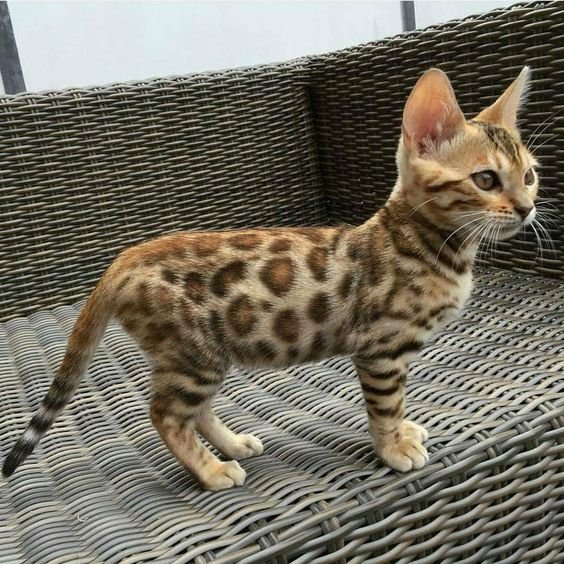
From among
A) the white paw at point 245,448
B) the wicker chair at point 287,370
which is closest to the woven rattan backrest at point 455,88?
the wicker chair at point 287,370

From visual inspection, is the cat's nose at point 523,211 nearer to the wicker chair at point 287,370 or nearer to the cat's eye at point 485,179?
the cat's eye at point 485,179

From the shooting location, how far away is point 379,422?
99cm

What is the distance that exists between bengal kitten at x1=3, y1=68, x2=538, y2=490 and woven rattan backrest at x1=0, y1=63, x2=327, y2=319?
90cm

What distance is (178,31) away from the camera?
2797mm

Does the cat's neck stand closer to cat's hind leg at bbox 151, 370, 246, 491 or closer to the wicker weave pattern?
the wicker weave pattern

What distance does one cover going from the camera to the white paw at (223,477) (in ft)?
3.24

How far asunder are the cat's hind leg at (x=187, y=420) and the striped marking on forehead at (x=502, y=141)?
1.78 ft

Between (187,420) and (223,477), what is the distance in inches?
3.8

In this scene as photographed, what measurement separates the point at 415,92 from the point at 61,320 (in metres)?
1.17

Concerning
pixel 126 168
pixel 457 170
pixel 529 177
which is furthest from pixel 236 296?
pixel 126 168

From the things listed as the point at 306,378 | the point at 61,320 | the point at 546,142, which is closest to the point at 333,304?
the point at 306,378

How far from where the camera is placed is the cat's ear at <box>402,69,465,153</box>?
0.99m

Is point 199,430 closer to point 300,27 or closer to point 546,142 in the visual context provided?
point 546,142

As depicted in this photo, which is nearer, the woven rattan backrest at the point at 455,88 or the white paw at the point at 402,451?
the white paw at the point at 402,451
